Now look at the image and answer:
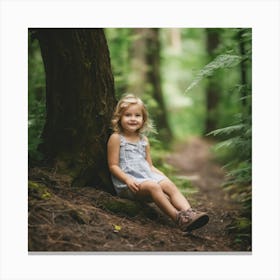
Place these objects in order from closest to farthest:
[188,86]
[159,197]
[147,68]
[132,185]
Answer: [159,197]
[132,185]
[188,86]
[147,68]

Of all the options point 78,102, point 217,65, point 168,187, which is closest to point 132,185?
point 168,187

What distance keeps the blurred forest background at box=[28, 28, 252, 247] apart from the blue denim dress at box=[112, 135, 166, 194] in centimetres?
76

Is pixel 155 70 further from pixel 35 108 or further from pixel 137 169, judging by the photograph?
pixel 137 169

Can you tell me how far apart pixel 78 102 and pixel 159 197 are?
124 cm

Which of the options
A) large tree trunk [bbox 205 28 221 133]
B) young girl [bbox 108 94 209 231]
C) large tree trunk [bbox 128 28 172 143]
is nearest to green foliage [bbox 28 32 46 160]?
young girl [bbox 108 94 209 231]

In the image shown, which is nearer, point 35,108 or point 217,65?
point 217,65

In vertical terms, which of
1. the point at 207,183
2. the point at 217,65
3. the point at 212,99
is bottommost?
the point at 207,183

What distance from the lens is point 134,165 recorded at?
395cm

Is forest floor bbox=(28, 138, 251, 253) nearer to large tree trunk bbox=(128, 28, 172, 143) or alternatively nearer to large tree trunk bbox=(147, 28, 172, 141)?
large tree trunk bbox=(128, 28, 172, 143)

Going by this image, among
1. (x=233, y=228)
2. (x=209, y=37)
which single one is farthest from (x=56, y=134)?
(x=209, y=37)

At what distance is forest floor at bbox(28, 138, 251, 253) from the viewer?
329 centimetres

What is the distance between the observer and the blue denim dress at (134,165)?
389 cm

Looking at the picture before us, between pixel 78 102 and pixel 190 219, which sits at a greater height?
pixel 78 102

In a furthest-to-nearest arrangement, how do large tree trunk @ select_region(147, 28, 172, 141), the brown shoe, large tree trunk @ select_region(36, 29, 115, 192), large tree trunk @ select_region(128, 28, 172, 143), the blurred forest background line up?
large tree trunk @ select_region(147, 28, 172, 141) → large tree trunk @ select_region(128, 28, 172, 143) → the blurred forest background → large tree trunk @ select_region(36, 29, 115, 192) → the brown shoe
